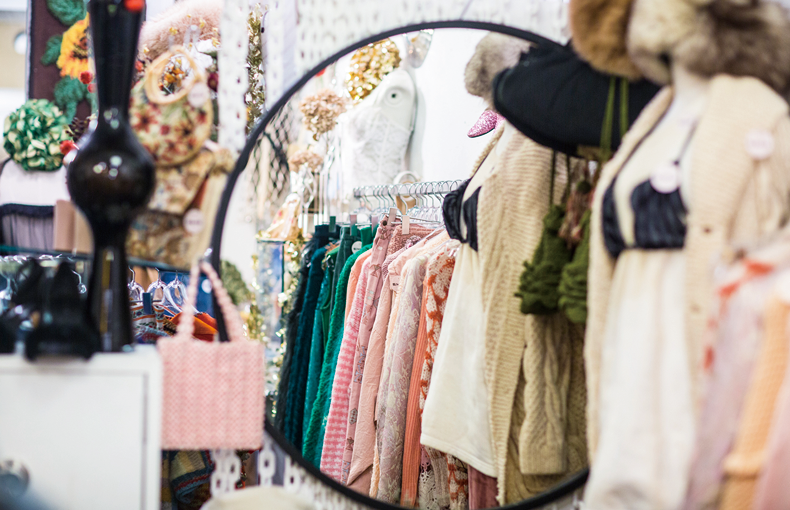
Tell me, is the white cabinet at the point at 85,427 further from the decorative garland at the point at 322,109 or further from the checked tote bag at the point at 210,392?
the decorative garland at the point at 322,109

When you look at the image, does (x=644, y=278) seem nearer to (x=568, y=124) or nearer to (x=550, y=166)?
(x=568, y=124)

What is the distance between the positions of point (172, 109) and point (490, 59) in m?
0.73

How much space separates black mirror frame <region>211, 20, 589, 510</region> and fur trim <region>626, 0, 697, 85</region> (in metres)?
0.34

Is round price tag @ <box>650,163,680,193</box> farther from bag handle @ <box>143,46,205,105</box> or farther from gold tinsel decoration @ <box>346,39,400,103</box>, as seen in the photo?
gold tinsel decoration @ <box>346,39,400,103</box>

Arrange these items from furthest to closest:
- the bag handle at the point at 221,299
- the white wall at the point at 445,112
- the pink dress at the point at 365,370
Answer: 1. the white wall at the point at 445,112
2. the pink dress at the point at 365,370
3. the bag handle at the point at 221,299

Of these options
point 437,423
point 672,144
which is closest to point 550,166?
point 672,144

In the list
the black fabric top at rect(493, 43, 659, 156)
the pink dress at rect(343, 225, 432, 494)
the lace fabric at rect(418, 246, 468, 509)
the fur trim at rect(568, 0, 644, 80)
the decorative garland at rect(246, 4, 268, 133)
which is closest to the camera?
the fur trim at rect(568, 0, 644, 80)

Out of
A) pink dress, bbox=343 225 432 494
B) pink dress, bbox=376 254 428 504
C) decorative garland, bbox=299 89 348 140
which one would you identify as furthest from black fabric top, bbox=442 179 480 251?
decorative garland, bbox=299 89 348 140

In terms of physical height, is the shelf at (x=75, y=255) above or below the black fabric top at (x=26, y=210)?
below

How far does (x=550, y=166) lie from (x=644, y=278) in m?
0.54

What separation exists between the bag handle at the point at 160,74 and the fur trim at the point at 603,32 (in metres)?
0.69

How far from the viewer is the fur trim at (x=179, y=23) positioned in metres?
1.28

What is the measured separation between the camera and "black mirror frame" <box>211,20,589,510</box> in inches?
48.8

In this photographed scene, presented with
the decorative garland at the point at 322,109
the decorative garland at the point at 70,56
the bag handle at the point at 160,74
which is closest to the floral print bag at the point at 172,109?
the bag handle at the point at 160,74
